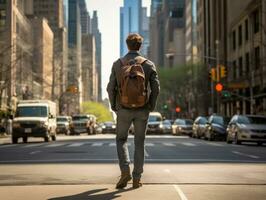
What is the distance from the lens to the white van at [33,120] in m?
36.7

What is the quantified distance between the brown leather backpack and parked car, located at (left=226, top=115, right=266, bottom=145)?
77.5 ft

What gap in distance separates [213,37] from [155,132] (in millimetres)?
38488

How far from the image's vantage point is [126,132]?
32.7 ft

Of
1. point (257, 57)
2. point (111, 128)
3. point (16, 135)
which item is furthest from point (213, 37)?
point (16, 135)

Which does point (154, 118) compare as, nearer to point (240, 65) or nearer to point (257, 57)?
point (257, 57)

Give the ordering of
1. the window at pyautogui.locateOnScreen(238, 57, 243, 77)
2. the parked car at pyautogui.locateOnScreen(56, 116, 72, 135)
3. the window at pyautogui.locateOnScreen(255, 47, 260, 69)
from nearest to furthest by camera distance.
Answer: the window at pyautogui.locateOnScreen(255, 47, 260, 69)
the parked car at pyautogui.locateOnScreen(56, 116, 72, 135)
the window at pyautogui.locateOnScreen(238, 57, 243, 77)

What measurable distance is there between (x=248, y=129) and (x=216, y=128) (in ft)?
26.8

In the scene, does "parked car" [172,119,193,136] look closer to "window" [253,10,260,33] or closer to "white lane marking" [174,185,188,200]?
"window" [253,10,260,33]

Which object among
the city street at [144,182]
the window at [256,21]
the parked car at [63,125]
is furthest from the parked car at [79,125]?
the city street at [144,182]

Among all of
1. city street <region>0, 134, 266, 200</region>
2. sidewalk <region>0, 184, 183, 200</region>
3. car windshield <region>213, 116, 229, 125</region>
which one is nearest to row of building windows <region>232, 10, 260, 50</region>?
car windshield <region>213, 116, 229, 125</region>

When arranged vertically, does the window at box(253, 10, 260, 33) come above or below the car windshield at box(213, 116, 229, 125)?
above

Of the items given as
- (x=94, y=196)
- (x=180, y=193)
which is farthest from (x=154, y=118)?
(x=94, y=196)

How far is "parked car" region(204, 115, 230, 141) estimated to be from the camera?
40812 mm

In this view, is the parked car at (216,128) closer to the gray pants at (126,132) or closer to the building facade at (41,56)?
the gray pants at (126,132)
